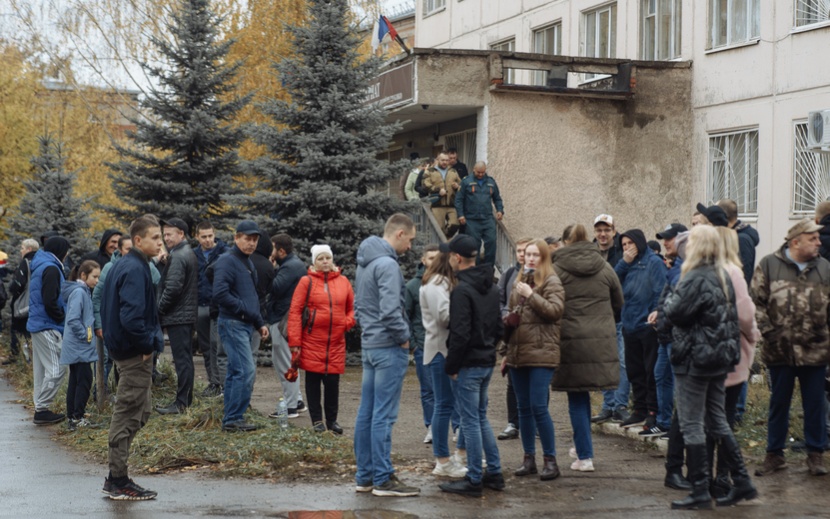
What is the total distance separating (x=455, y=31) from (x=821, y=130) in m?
20.3

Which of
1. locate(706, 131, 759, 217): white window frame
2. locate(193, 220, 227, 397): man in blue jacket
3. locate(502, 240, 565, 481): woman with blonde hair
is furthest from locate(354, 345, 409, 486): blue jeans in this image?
locate(706, 131, 759, 217): white window frame

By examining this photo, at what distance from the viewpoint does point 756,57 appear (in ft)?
71.4

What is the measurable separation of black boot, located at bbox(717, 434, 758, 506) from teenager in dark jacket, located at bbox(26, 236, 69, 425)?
813 centimetres

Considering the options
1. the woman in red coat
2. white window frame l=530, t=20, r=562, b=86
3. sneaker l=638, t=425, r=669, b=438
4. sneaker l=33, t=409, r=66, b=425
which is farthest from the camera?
white window frame l=530, t=20, r=562, b=86

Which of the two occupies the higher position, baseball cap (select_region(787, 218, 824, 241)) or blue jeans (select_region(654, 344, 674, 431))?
baseball cap (select_region(787, 218, 824, 241))

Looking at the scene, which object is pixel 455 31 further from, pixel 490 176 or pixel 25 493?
pixel 25 493

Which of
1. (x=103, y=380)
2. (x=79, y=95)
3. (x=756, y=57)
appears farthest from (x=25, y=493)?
(x=79, y=95)

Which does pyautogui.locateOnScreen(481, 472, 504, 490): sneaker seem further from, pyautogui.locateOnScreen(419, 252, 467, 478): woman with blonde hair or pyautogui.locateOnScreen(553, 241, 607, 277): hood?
pyautogui.locateOnScreen(553, 241, 607, 277): hood

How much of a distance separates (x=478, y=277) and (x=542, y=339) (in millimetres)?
859

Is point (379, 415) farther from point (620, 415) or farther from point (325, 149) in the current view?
point (325, 149)

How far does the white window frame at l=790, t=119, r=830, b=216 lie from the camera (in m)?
20.2

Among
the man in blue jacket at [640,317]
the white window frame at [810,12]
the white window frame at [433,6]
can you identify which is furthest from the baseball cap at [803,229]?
the white window frame at [433,6]

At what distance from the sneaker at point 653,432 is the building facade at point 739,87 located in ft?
35.8

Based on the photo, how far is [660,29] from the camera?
2473cm
